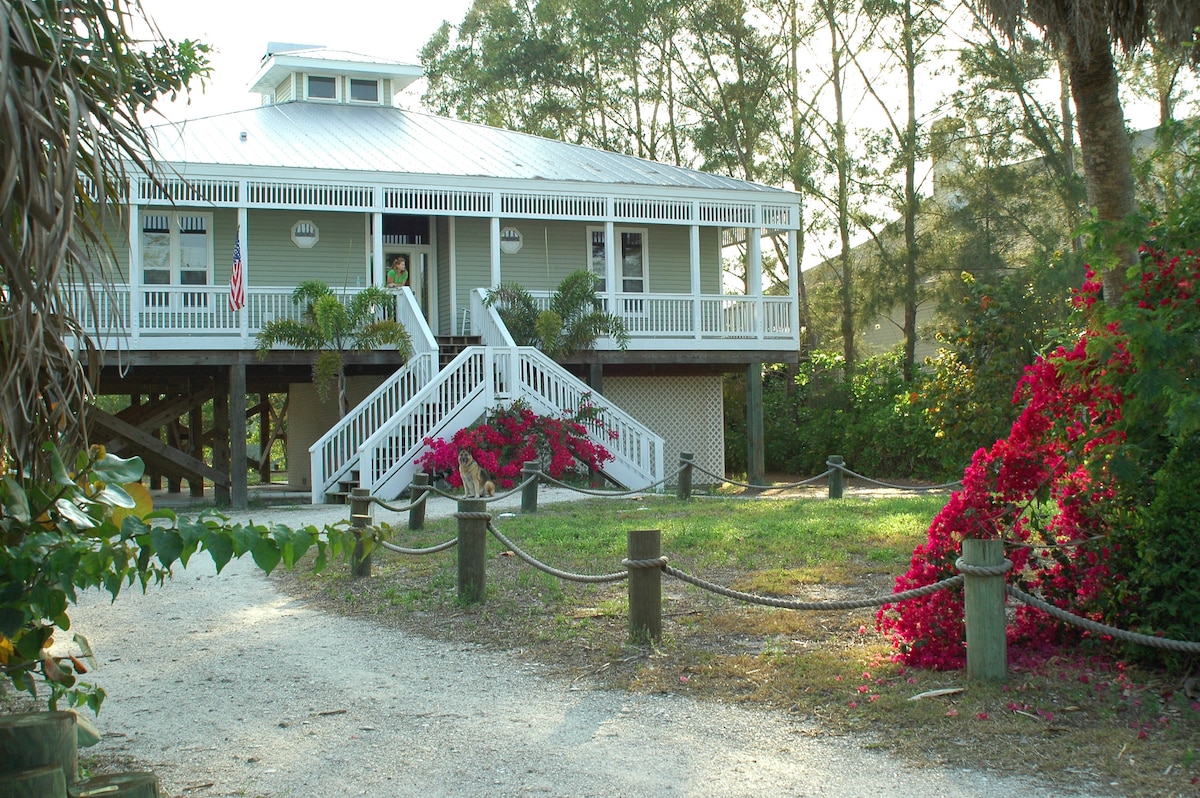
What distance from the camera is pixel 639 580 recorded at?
7.13 metres

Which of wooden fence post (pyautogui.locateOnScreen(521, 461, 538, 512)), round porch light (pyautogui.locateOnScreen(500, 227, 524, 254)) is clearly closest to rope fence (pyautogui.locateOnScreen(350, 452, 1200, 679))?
wooden fence post (pyautogui.locateOnScreen(521, 461, 538, 512))

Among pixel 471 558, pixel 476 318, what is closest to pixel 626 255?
pixel 476 318

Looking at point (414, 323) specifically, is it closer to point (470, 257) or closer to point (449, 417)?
point (449, 417)

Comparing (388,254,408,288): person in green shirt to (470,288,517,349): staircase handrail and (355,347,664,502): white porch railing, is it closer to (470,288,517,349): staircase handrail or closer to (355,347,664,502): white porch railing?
(470,288,517,349): staircase handrail

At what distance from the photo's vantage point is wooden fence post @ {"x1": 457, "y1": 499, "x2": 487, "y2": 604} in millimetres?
8633

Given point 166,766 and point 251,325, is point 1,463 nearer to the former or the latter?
point 166,766

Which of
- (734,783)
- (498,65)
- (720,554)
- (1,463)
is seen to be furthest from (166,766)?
(498,65)

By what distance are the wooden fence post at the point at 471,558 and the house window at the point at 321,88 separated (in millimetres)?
22295

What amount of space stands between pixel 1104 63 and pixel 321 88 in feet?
74.0

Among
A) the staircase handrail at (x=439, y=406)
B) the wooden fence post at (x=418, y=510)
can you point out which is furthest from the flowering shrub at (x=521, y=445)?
the wooden fence post at (x=418, y=510)

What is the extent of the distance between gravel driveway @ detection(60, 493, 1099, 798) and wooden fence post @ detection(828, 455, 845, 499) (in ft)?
32.7

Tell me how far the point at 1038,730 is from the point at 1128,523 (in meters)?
1.33

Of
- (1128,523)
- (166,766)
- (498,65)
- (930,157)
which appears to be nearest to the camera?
(166,766)

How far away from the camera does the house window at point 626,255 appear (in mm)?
24797
